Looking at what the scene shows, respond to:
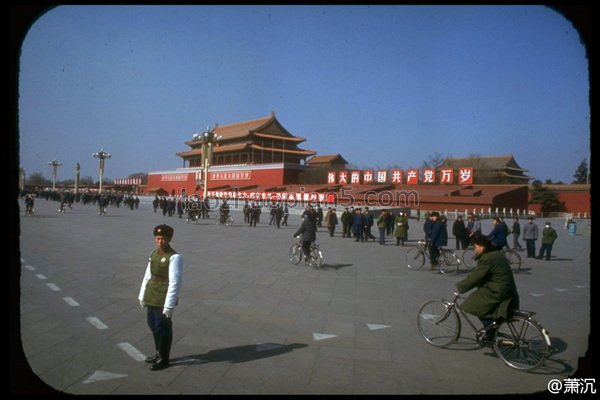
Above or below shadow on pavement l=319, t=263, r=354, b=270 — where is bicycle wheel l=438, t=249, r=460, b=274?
above

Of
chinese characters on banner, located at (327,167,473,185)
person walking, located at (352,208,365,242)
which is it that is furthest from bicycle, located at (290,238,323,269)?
chinese characters on banner, located at (327,167,473,185)

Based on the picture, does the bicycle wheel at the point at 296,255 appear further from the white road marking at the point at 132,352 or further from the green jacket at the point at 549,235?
the green jacket at the point at 549,235

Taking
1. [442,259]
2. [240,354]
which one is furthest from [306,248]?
[240,354]

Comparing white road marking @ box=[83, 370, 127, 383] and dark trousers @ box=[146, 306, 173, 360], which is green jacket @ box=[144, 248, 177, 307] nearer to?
dark trousers @ box=[146, 306, 173, 360]

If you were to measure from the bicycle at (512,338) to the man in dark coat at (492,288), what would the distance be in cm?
11

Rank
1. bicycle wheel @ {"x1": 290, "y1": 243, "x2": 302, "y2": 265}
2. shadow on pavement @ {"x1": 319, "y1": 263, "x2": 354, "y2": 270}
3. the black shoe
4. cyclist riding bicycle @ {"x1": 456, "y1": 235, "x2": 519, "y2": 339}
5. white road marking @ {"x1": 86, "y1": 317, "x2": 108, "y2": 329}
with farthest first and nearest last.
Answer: bicycle wheel @ {"x1": 290, "y1": 243, "x2": 302, "y2": 265}, shadow on pavement @ {"x1": 319, "y1": 263, "x2": 354, "y2": 270}, white road marking @ {"x1": 86, "y1": 317, "x2": 108, "y2": 329}, cyclist riding bicycle @ {"x1": 456, "y1": 235, "x2": 519, "y2": 339}, the black shoe

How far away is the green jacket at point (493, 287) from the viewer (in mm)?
3439

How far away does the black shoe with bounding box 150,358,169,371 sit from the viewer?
10.5 feet

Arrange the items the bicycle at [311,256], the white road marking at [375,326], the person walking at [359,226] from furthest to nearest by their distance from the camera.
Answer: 1. the person walking at [359,226]
2. the bicycle at [311,256]
3. the white road marking at [375,326]

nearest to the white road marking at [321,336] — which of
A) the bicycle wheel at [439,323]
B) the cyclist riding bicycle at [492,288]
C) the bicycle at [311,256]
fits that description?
the bicycle wheel at [439,323]

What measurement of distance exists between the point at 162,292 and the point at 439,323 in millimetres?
2537

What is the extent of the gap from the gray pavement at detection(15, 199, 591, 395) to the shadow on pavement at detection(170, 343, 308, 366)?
17mm

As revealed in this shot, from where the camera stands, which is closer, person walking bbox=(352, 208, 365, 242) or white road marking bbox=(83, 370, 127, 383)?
white road marking bbox=(83, 370, 127, 383)

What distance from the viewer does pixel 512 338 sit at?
11.4ft
